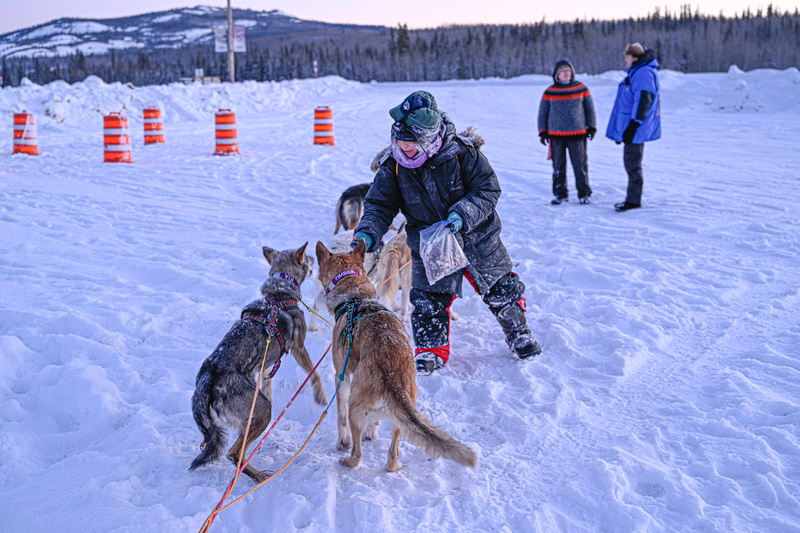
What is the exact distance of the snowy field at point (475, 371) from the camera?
261 cm

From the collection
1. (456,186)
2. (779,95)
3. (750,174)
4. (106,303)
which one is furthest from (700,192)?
(779,95)

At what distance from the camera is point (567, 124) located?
808 centimetres

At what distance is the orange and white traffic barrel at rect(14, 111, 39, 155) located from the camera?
1219cm

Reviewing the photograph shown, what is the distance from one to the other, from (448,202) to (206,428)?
2.04 meters

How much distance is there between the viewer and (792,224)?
6.54 m

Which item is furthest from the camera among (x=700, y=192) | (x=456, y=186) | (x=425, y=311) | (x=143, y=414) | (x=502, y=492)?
(x=700, y=192)

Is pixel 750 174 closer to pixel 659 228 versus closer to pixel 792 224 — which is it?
pixel 792 224

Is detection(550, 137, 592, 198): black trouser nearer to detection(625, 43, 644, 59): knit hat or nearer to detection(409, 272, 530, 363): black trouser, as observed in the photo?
detection(625, 43, 644, 59): knit hat

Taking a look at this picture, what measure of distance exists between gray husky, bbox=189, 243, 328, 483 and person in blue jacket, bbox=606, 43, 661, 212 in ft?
18.9

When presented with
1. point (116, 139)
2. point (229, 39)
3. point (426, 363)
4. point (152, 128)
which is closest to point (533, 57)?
A: point (229, 39)

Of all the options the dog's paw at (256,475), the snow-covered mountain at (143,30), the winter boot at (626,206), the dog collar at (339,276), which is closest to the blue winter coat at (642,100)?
the winter boot at (626,206)

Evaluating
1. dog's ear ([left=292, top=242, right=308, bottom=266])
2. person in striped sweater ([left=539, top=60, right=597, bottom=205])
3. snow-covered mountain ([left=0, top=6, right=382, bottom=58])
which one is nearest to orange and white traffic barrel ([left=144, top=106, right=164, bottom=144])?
person in striped sweater ([left=539, top=60, right=597, bottom=205])

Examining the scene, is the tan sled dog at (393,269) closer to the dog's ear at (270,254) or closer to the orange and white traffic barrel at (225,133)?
the dog's ear at (270,254)

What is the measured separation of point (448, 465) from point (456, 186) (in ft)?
5.78
